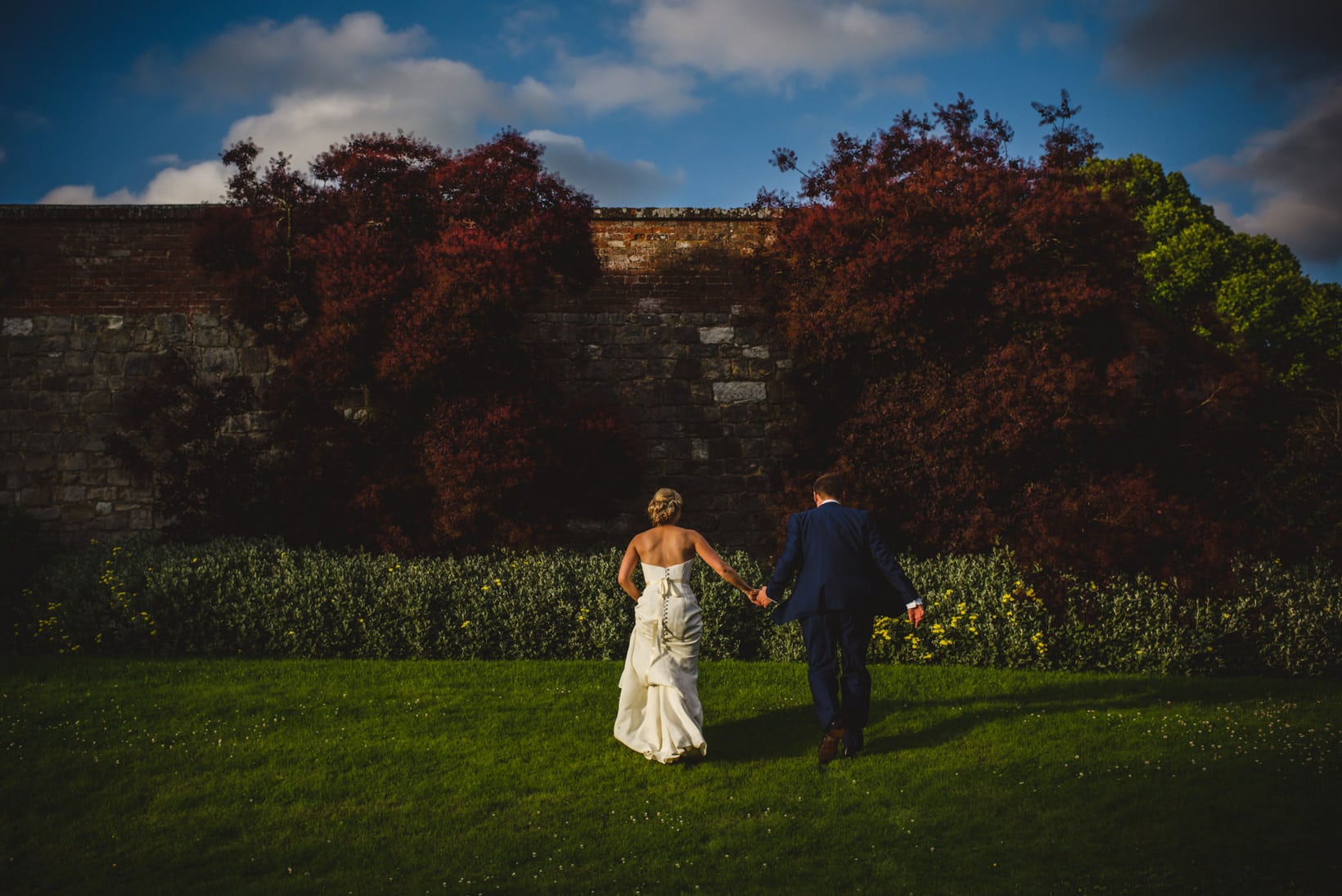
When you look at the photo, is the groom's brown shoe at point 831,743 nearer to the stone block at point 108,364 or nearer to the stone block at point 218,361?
the stone block at point 218,361

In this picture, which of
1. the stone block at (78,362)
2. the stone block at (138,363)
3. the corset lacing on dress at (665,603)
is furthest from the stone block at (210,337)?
the corset lacing on dress at (665,603)

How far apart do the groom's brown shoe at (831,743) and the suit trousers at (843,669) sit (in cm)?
4

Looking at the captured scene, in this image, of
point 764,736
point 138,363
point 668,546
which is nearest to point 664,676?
point 668,546

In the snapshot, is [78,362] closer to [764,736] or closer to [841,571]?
[764,736]

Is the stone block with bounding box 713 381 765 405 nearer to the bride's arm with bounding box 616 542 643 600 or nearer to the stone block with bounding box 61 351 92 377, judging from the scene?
the bride's arm with bounding box 616 542 643 600

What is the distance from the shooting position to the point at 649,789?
16.6ft

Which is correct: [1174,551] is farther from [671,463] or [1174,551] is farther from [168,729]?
[168,729]

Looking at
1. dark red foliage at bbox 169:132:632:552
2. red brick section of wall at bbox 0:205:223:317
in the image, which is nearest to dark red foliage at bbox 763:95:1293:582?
dark red foliage at bbox 169:132:632:552

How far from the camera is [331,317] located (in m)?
9.55

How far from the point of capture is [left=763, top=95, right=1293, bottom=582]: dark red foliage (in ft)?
29.1

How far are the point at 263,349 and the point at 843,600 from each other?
9.06 m

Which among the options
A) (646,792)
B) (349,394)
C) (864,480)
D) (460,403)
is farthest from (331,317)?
(646,792)

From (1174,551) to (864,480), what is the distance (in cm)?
285

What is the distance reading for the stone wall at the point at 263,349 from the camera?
11570 mm
